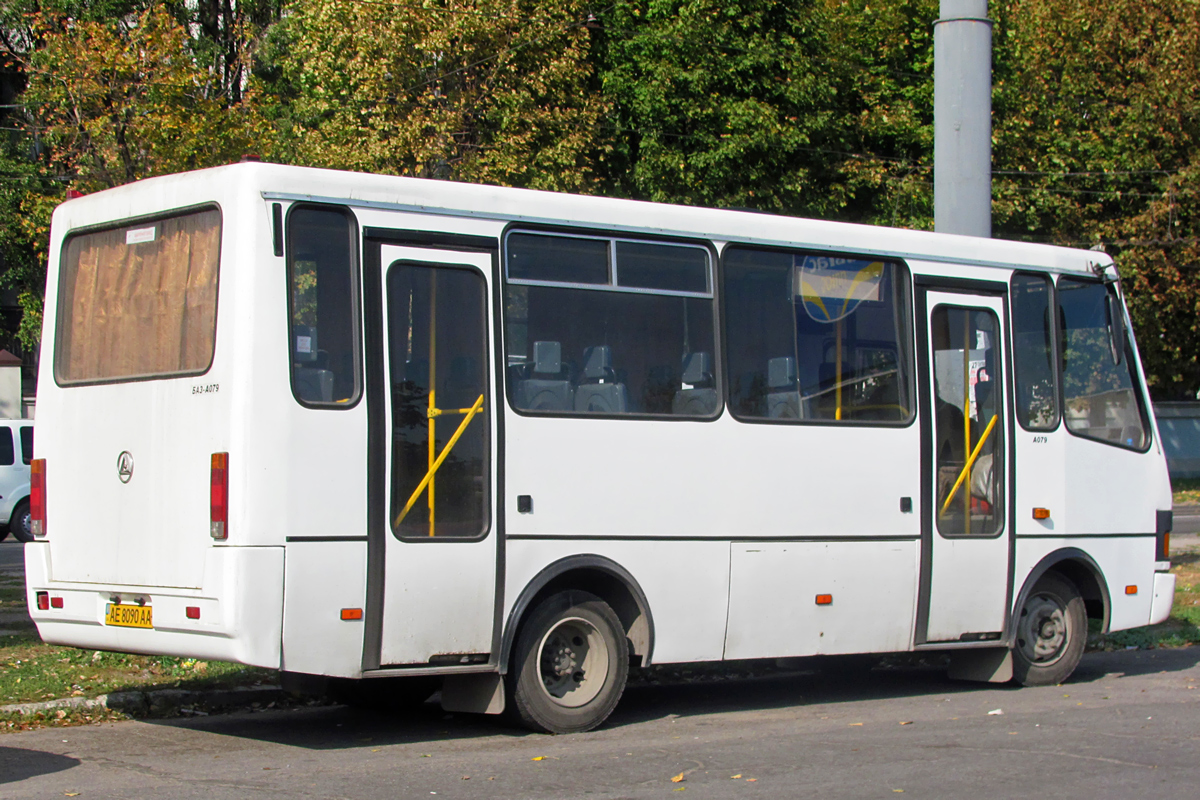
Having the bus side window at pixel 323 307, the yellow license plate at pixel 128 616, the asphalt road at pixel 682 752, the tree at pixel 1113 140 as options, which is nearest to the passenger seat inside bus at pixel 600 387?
the bus side window at pixel 323 307

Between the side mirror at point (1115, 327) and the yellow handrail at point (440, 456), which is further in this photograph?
the side mirror at point (1115, 327)

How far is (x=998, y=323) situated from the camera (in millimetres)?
10297

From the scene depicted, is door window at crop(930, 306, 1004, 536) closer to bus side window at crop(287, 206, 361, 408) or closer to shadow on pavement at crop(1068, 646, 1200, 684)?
shadow on pavement at crop(1068, 646, 1200, 684)

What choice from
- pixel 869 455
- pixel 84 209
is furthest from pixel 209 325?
pixel 869 455

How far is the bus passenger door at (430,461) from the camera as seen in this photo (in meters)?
7.43

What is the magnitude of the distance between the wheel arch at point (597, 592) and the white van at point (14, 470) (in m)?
17.0

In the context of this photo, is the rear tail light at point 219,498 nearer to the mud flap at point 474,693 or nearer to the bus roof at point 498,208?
the bus roof at point 498,208

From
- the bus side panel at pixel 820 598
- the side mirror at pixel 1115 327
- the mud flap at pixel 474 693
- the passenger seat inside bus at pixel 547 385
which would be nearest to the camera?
the mud flap at pixel 474 693

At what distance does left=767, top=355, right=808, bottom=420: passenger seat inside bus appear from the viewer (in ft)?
29.8

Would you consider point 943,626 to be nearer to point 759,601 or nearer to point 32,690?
point 759,601

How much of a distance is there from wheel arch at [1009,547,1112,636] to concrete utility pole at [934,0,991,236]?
3950mm

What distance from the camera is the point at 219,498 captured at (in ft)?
23.2

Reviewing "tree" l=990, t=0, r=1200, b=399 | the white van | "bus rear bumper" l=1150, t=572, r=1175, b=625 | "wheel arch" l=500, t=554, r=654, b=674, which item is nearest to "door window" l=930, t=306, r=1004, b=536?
"bus rear bumper" l=1150, t=572, r=1175, b=625

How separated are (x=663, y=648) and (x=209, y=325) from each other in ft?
10.6
